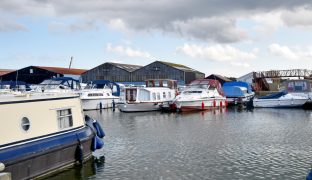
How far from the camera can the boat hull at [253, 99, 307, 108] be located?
177 ft

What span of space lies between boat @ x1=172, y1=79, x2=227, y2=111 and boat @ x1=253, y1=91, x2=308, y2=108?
584cm

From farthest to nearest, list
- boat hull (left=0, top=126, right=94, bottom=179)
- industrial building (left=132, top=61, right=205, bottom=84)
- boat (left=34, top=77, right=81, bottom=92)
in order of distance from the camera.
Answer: industrial building (left=132, top=61, right=205, bottom=84) < boat (left=34, top=77, right=81, bottom=92) < boat hull (left=0, top=126, right=94, bottom=179)

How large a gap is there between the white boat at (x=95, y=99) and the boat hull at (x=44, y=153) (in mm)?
36492

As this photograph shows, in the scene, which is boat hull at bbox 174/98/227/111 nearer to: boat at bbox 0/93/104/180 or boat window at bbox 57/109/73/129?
boat at bbox 0/93/104/180

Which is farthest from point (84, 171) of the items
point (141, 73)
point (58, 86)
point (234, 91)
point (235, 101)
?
point (141, 73)

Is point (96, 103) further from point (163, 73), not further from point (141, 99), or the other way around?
point (163, 73)

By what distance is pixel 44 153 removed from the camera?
16.2 meters

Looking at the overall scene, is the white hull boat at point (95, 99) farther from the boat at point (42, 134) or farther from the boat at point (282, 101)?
the boat at point (42, 134)

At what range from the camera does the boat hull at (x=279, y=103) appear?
5384 cm

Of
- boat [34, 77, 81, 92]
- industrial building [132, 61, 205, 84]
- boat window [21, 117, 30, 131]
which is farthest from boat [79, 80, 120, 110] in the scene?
boat window [21, 117, 30, 131]

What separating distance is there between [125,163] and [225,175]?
550cm

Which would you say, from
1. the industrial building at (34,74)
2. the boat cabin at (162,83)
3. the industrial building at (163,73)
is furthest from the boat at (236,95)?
the industrial building at (34,74)

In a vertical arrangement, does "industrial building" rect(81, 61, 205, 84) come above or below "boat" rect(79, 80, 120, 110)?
above

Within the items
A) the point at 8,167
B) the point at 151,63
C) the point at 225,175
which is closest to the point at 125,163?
the point at 225,175
